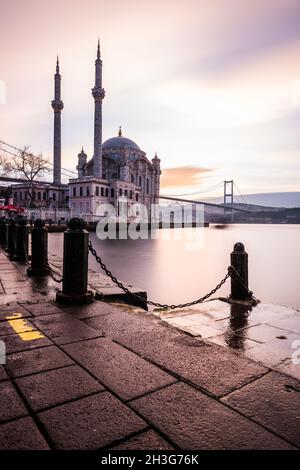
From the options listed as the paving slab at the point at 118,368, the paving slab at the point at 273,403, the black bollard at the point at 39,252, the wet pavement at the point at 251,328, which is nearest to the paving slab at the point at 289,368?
the wet pavement at the point at 251,328

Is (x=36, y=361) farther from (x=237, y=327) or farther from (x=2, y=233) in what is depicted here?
(x=2, y=233)

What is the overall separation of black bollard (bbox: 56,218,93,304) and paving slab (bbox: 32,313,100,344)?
0.63m

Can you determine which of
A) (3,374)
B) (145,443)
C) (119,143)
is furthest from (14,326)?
(119,143)

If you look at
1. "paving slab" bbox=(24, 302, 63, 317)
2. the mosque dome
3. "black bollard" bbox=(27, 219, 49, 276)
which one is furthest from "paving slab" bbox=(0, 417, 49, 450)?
the mosque dome

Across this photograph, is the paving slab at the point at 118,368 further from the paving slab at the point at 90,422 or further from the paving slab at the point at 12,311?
the paving slab at the point at 12,311

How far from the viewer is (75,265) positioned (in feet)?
13.4

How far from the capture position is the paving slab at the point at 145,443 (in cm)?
138

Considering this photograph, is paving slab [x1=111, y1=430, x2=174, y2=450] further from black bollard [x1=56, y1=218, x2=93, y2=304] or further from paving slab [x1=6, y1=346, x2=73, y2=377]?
black bollard [x1=56, y1=218, x2=93, y2=304]

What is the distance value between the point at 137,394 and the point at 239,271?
473 centimetres

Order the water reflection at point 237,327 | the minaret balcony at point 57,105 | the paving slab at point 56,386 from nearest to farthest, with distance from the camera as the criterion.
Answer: the paving slab at point 56,386 < the water reflection at point 237,327 < the minaret balcony at point 57,105

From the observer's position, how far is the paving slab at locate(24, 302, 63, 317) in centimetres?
350
